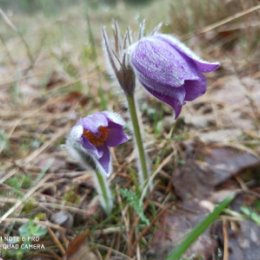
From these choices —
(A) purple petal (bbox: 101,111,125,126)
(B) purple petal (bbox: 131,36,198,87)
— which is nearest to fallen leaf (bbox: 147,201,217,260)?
(A) purple petal (bbox: 101,111,125,126)

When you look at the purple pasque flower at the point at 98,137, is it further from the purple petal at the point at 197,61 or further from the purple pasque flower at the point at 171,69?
the purple petal at the point at 197,61

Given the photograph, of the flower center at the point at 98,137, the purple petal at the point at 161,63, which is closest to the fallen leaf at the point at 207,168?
the flower center at the point at 98,137

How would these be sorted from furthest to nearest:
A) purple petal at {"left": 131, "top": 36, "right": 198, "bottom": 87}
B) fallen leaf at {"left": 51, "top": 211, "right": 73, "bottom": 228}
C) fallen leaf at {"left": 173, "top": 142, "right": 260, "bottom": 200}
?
fallen leaf at {"left": 173, "top": 142, "right": 260, "bottom": 200} → fallen leaf at {"left": 51, "top": 211, "right": 73, "bottom": 228} → purple petal at {"left": 131, "top": 36, "right": 198, "bottom": 87}

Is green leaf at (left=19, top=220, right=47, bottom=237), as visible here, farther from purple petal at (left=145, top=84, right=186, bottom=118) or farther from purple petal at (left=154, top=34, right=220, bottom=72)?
purple petal at (left=154, top=34, right=220, bottom=72)

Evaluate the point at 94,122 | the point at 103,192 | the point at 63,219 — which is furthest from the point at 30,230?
the point at 94,122

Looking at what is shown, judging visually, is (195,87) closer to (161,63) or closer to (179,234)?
(161,63)

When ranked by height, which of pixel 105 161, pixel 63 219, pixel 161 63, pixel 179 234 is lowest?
pixel 179 234
